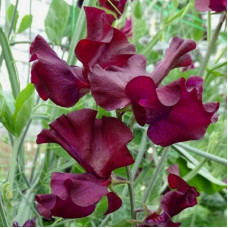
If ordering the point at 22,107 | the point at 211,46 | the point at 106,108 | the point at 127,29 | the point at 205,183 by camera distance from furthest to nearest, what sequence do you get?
the point at 127,29 < the point at 205,183 < the point at 211,46 < the point at 22,107 < the point at 106,108

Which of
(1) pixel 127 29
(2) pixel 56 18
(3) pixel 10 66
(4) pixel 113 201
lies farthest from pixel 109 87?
(1) pixel 127 29

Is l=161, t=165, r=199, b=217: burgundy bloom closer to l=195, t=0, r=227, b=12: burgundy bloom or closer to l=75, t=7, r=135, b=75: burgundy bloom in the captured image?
l=75, t=7, r=135, b=75: burgundy bloom

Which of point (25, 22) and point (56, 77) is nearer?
point (56, 77)

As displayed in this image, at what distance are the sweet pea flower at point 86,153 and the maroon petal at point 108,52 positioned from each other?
50mm

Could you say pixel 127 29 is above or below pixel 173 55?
below

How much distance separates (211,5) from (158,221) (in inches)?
12.5

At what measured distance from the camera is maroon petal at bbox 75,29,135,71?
0.41 m

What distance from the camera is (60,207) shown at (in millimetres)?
407

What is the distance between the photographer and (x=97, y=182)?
0.40 m

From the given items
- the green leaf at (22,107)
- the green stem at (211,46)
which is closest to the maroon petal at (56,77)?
the green leaf at (22,107)

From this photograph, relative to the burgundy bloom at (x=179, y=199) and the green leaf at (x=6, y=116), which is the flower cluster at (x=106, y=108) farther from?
the green leaf at (x=6, y=116)

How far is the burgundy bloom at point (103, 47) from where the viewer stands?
41 cm

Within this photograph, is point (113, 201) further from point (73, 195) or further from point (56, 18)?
point (56, 18)

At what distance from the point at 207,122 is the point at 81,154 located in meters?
A: 0.11
